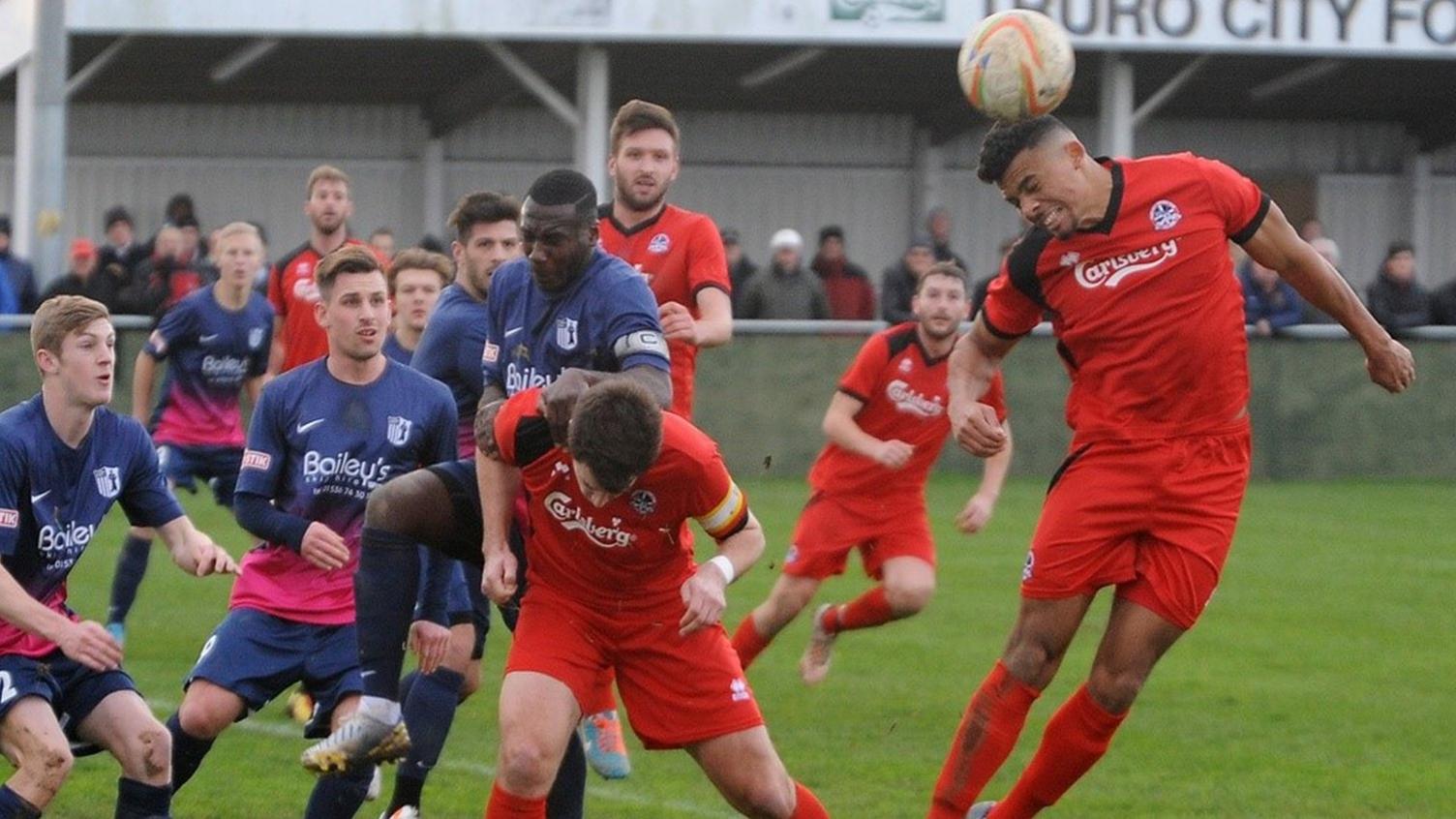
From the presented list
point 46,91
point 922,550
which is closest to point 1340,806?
point 922,550

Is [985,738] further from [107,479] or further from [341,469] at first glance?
[107,479]

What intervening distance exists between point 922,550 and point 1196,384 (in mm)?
3422

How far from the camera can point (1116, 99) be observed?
22.3 metres

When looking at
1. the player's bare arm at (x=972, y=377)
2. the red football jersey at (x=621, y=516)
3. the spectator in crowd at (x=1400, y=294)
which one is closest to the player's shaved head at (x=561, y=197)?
the red football jersey at (x=621, y=516)

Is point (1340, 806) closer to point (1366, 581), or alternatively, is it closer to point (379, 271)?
point (379, 271)

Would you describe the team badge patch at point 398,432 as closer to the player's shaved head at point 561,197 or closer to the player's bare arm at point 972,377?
the player's shaved head at point 561,197

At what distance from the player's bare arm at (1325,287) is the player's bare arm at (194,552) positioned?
305 cm

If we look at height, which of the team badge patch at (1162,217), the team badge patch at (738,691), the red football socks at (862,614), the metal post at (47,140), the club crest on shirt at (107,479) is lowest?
the red football socks at (862,614)

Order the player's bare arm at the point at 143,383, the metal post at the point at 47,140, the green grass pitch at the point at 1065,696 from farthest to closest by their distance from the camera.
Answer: the metal post at the point at 47,140, the player's bare arm at the point at 143,383, the green grass pitch at the point at 1065,696

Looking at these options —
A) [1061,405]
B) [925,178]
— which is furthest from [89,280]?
[925,178]

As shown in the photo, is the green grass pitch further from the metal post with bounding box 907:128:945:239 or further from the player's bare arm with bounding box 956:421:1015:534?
the metal post with bounding box 907:128:945:239

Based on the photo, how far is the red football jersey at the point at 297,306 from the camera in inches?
423

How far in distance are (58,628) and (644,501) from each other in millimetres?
1558

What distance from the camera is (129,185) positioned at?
27172 mm
